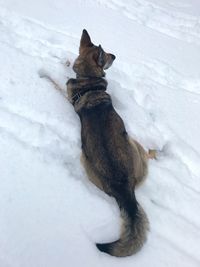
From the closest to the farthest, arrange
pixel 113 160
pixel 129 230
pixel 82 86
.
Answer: pixel 129 230, pixel 113 160, pixel 82 86

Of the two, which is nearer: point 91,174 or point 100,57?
point 91,174

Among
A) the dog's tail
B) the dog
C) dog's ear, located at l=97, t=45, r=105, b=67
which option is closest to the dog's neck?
the dog

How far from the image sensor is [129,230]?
3.97 meters

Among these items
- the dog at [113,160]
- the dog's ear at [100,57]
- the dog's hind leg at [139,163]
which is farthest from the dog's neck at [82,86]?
the dog's hind leg at [139,163]

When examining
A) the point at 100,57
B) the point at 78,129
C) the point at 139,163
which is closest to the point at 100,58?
the point at 100,57

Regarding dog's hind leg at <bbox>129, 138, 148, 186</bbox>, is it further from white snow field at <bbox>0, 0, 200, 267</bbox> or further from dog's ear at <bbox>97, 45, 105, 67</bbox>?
dog's ear at <bbox>97, 45, 105, 67</bbox>

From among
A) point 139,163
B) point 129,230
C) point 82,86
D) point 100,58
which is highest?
point 100,58

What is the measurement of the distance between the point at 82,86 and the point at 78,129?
0.57m

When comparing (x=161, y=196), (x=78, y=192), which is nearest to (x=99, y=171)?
(x=78, y=192)

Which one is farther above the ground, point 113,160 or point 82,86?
point 82,86

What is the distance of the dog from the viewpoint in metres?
3.97

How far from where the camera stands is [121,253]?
12.8 ft

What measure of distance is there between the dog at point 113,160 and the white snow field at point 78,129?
6.5 inches

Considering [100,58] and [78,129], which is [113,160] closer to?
[78,129]
